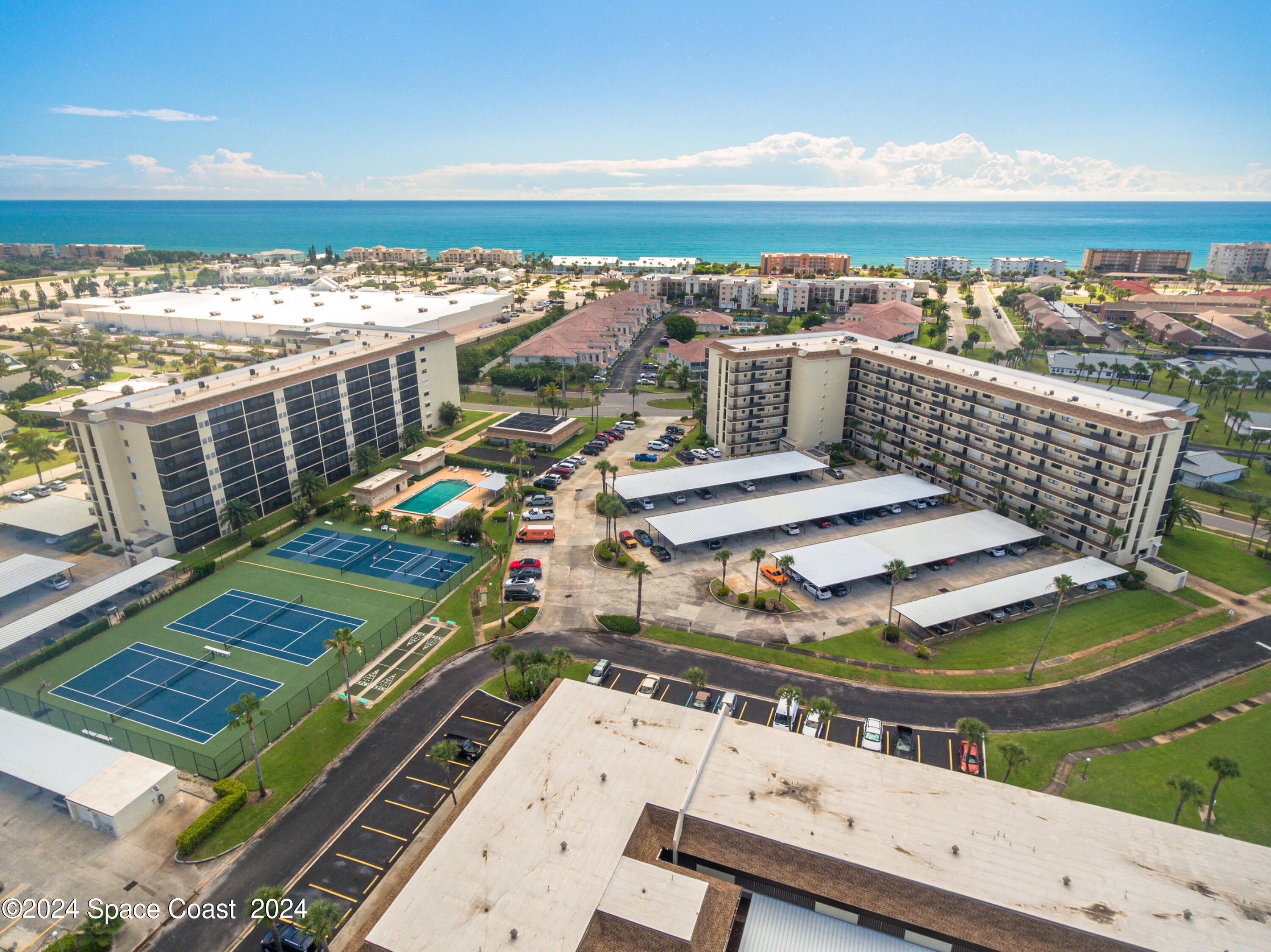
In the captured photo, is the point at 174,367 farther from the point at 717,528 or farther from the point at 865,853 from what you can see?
the point at 865,853

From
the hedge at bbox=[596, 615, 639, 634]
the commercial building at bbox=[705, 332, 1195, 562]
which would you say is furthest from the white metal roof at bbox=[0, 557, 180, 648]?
the commercial building at bbox=[705, 332, 1195, 562]

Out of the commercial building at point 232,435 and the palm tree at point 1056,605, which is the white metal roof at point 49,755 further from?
the palm tree at point 1056,605

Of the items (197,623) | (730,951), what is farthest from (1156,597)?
(197,623)

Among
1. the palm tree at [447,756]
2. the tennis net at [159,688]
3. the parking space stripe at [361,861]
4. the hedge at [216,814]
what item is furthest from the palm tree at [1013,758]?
the tennis net at [159,688]

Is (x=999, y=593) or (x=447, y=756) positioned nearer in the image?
(x=447, y=756)

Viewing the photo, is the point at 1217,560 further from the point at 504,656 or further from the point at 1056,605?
the point at 504,656

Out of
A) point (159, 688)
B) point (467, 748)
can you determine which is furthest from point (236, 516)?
point (467, 748)
